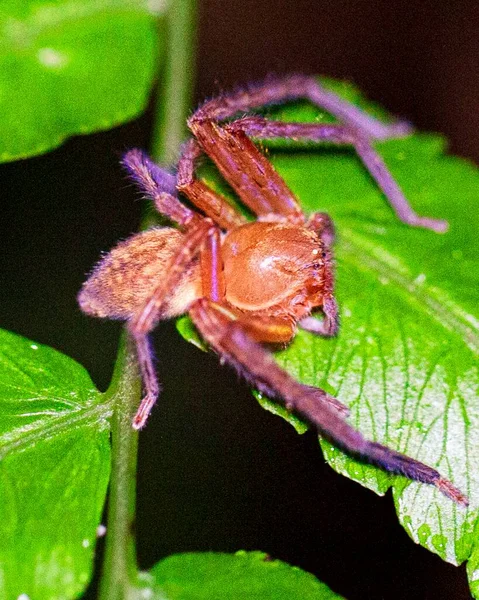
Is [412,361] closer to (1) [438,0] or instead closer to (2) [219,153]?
(2) [219,153]

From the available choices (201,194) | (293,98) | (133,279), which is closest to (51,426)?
(133,279)

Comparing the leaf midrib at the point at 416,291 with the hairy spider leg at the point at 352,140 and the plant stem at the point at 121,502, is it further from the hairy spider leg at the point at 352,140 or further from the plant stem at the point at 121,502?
the plant stem at the point at 121,502

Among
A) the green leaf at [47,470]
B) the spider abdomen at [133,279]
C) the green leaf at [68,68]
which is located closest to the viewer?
the green leaf at [47,470]

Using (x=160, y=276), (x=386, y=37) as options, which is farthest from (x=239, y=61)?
(x=160, y=276)

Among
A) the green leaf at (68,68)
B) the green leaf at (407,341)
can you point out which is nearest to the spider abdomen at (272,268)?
the green leaf at (407,341)

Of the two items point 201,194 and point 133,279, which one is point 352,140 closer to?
point 201,194

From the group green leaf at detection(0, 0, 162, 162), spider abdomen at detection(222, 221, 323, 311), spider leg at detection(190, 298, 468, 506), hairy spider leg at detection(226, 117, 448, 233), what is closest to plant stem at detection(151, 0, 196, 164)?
green leaf at detection(0, 0, 162, 162)
